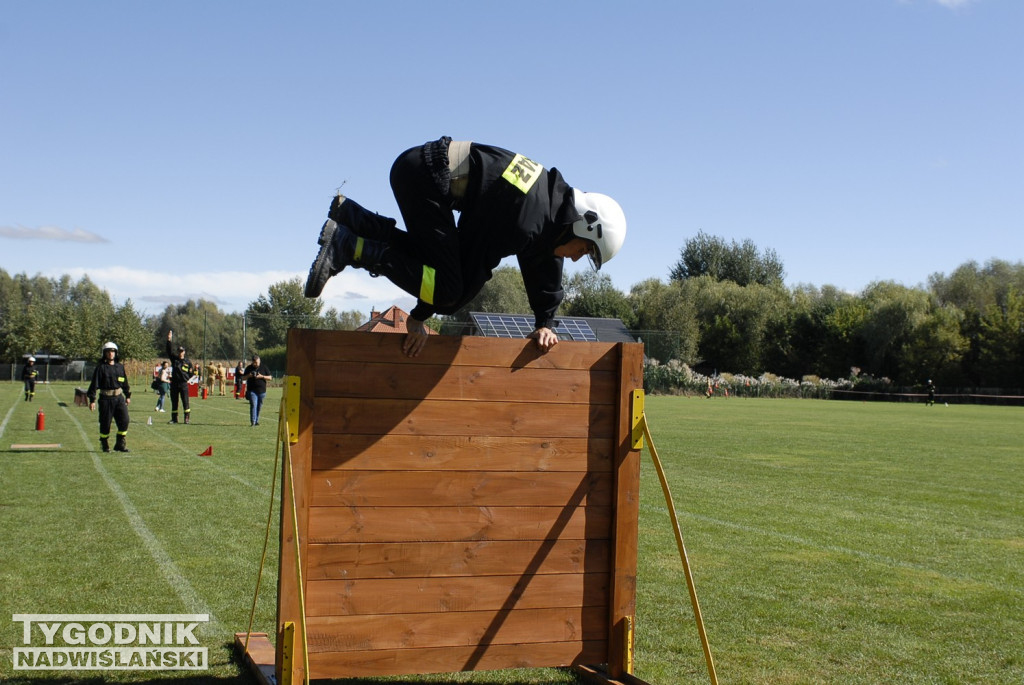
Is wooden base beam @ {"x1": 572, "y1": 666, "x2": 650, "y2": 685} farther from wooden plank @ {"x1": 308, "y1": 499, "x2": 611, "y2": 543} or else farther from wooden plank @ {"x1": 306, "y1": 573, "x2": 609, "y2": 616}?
wooden plank @ {"x1": 308, "y1": 499, "x2": 611, "y2": 543}

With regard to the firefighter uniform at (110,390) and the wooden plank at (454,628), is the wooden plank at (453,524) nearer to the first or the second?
the wooden plank at (454,628)

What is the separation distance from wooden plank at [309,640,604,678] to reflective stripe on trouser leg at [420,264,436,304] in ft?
6.00

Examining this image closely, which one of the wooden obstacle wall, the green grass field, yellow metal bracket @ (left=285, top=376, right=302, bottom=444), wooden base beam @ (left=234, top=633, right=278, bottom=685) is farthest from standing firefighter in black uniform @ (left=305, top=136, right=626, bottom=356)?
the green grass field

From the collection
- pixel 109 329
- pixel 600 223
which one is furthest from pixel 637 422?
pixel 109 329

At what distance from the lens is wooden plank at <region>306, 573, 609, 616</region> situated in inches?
182

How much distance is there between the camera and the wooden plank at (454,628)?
4.62 m

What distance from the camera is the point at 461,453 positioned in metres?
4.88

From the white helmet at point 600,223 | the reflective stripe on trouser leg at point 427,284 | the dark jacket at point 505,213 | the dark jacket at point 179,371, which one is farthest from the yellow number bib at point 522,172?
the dark jacket at point 179,371

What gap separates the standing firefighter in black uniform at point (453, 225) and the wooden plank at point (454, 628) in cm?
140

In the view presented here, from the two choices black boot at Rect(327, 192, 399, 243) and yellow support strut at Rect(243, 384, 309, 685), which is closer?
yellow support strut at Rect(243, 384, 309, 685)

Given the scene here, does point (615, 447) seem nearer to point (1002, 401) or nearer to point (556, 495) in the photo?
point (556, 495)

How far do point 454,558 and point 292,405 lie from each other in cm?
118

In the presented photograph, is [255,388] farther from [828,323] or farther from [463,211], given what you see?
[828,323]

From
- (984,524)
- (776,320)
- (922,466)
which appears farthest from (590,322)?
(984,524)
